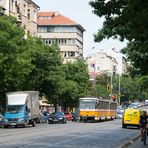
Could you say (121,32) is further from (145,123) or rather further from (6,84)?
(6,84)

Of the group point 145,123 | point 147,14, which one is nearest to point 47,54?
point 145,123

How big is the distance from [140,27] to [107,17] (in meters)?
1.94

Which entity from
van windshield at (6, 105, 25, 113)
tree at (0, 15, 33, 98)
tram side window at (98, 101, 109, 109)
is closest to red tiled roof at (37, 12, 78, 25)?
tram side window at (98, 101, 109, 109)

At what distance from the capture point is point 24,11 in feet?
295

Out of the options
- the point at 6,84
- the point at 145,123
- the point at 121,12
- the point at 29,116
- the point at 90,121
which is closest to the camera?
the point at 121,12

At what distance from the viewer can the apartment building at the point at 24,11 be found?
8094 centimetres

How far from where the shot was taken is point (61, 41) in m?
143

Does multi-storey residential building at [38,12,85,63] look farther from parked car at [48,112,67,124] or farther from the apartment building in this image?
parked car at [48,112,67,124]

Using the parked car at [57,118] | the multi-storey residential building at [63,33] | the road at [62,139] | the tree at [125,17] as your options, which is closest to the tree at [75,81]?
the parked car at [57,118]

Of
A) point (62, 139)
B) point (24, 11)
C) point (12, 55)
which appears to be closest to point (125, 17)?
point (62, 139)

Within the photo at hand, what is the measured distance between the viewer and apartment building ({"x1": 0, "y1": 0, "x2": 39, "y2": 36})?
266 feet

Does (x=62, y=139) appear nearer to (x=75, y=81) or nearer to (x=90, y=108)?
(x=90, y=108)

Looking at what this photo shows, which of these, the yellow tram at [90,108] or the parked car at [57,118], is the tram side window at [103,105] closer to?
the yellow tram at [90,108]

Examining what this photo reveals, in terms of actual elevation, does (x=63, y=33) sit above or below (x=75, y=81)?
above
